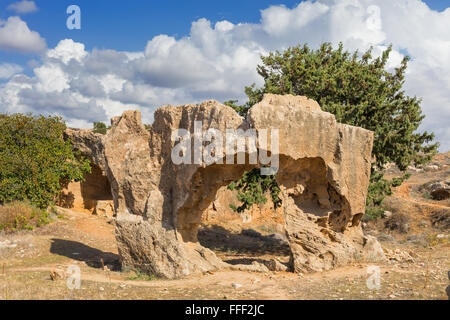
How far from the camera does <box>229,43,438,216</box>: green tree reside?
13.9m

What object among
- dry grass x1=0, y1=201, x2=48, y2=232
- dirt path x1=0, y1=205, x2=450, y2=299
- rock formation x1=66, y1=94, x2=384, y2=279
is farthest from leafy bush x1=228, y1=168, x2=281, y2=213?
Answer: dry grass x1=0, y1=201, x2=48, y2=232

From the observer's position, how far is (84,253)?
13594mm

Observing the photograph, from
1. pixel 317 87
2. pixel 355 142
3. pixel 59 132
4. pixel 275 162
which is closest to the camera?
pixel 275 162

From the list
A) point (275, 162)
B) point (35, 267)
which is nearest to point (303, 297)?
point (275, 162)

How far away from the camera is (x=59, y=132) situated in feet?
64.8

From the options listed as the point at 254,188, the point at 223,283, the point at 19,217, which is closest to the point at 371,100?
the point at 254,188

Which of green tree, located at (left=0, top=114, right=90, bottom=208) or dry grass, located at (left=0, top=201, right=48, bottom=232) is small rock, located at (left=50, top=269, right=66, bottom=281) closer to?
dry grass, located at (left=0, top=201, right=48, bottom=232)

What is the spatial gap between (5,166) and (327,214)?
45.6 feet

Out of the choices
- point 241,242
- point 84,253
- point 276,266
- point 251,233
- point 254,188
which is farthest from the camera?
point 251,233

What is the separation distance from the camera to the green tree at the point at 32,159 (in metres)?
17.6

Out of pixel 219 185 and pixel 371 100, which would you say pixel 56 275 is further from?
pixel 371 100

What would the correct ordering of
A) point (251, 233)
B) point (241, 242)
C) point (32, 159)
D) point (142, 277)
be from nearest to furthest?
1. point (142, 277)
2. point (241, 242)
3. point (32, 159)
4. point (251, 233)

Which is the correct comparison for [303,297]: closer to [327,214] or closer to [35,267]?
[327,214]

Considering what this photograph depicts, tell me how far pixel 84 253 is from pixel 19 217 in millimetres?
4405
